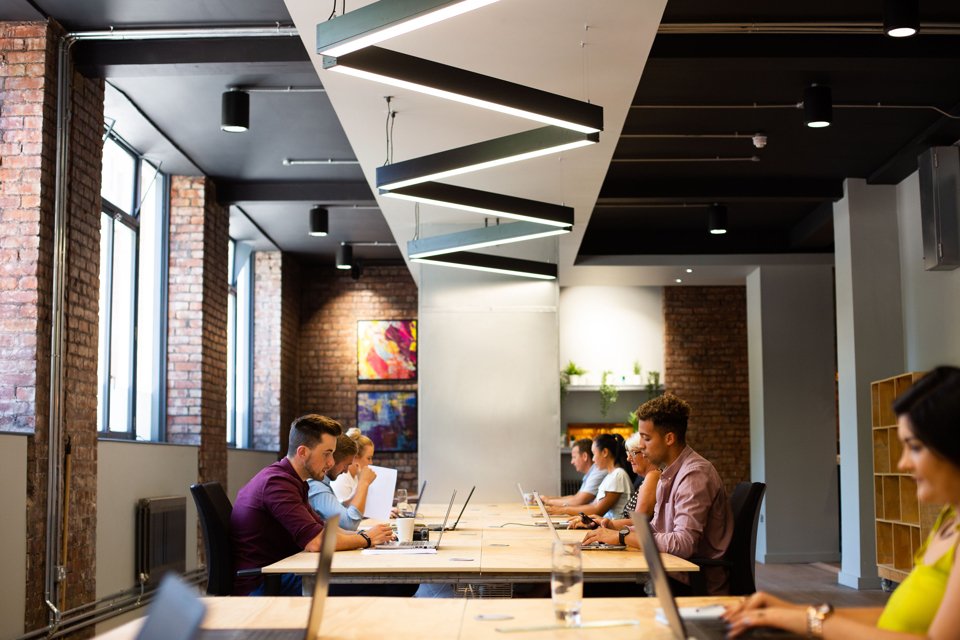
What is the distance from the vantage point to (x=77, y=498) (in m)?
6.14

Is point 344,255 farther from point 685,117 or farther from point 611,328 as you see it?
point 685,117

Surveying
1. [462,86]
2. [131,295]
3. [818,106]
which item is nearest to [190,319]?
[131,295]

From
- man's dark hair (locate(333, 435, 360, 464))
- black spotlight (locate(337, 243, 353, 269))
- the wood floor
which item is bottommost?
the wood floor

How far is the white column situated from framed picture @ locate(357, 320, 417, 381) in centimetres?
585

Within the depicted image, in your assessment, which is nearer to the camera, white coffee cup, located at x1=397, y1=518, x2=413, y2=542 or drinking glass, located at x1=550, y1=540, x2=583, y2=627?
drinking glass, located at x1=550, y1=540, x2=583, y2=627

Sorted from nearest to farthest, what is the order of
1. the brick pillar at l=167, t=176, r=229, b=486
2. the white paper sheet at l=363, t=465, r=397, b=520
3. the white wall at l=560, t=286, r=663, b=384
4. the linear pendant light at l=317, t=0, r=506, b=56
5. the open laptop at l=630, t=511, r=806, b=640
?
the open laptop at l=630, t=511, r=806, b=640, the linear pendant light at l=317, t=0, r=506, b=56, the white paper sheet at l=363, t=465, r=397, b=520, the brick pillar at l=167, t=176, r=229, b=486, the white wall at l=560, t=286, r=663, b=384

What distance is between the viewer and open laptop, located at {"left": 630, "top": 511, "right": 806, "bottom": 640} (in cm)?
203

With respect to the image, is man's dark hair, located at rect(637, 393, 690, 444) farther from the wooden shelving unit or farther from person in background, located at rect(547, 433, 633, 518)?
the wooden shelving unit

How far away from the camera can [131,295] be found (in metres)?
8.58

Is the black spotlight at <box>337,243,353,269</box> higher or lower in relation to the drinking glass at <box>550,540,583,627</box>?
higher

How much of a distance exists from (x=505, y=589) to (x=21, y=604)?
2583 mm

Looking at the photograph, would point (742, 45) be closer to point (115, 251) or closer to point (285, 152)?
point (285, 152)

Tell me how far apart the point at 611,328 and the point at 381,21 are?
31.5 feet

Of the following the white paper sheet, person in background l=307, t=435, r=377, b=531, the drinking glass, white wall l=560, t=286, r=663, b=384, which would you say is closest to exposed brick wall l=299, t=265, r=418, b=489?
white wall l=560, t=286, r=663, b=384
